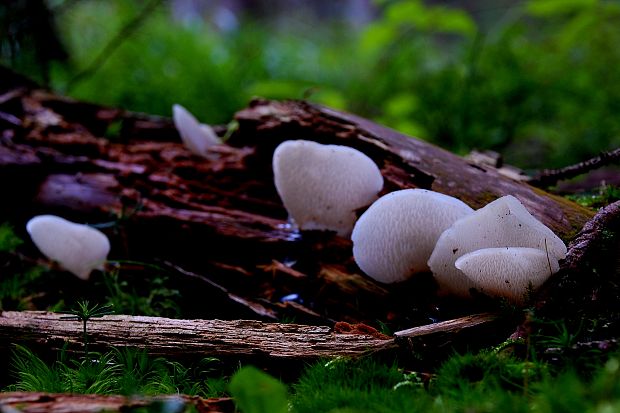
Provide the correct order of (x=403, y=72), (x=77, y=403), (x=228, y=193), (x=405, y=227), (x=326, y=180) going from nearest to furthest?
(x=77, y=403) → (x=405, y=227) → (x=326, y=180) → (x=228, y=193) → (x=403, y=72)

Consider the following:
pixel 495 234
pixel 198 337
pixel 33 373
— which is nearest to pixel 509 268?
pixel 495 234

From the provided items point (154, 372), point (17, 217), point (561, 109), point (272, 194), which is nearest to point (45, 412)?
point (154, 372)

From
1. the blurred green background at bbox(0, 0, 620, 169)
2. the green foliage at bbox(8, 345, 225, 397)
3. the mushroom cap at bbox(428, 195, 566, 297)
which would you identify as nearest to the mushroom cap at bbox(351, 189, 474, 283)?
the mushroom cap at bbox(428, 195, 566, 297)

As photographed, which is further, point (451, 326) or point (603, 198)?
point (603, 198)

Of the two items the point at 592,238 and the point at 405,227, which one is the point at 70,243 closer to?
the point at 405,227

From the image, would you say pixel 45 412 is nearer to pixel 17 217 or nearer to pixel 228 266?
pixel 228 266

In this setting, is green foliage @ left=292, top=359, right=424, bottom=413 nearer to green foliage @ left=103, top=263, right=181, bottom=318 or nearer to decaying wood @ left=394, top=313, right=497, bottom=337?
decaying wood @ left=394, top=313, right=497, bottom=337

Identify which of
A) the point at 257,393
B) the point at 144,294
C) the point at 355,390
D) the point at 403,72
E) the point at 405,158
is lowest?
the point at 144,294

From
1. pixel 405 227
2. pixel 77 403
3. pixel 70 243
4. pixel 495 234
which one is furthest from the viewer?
pixel 70 243
